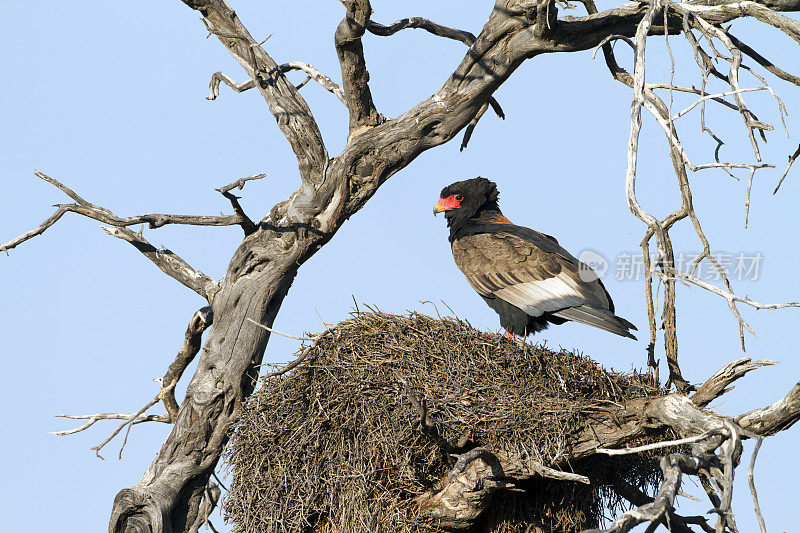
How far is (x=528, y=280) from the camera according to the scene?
827cm

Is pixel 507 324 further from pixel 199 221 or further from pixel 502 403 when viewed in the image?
pixel 199 221

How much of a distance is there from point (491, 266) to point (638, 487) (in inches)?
104

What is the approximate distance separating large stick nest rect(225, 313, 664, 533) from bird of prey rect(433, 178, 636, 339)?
1043mm

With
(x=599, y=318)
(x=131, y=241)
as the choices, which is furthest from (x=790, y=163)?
(x=131, y=241)

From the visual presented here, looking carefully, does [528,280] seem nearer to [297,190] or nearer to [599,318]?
[599,318]

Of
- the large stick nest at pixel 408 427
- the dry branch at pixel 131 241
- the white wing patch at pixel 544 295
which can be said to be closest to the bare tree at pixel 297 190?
the dry branch at pixel 131 241

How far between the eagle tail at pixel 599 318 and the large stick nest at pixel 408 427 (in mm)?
746

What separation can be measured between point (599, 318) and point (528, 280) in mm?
868

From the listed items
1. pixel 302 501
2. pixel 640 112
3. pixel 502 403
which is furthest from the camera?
pixel 302 501

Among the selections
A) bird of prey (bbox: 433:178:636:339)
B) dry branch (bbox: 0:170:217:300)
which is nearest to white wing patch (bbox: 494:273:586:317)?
bird of prey (bbox: 433:178:636:339)

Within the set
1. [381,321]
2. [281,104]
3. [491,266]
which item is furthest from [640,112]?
[281,104]

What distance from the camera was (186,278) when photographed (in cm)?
842

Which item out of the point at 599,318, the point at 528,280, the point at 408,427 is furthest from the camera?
the point at 528,280

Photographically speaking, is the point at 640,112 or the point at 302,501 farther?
the point at 302,501
